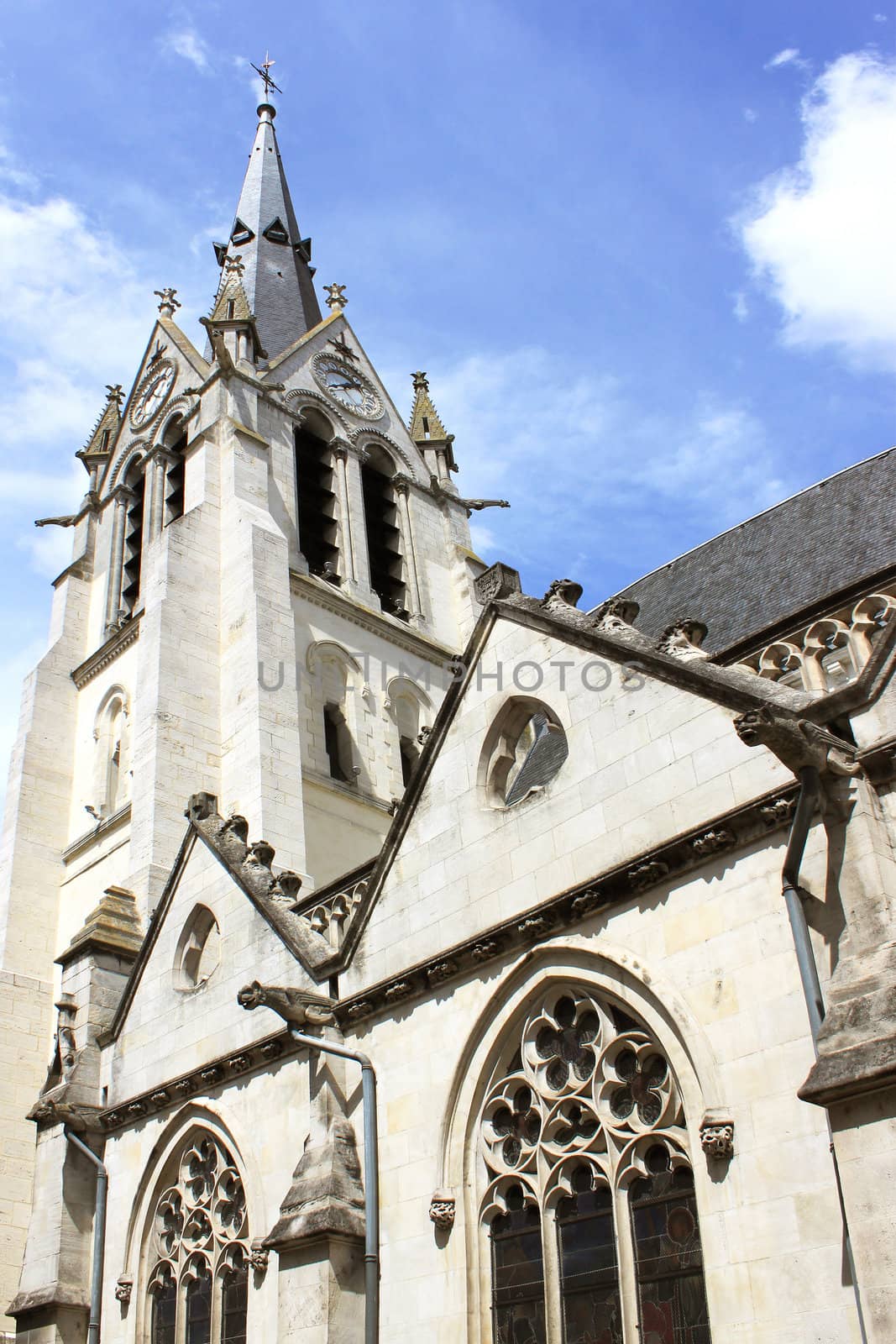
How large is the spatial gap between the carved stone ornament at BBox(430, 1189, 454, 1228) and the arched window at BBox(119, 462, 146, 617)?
62.5ft

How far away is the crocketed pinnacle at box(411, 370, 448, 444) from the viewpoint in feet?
104

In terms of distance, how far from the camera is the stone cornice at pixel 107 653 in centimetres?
2433

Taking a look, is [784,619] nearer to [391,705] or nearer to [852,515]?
[852,515]

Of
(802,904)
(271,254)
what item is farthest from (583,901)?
(271,254)

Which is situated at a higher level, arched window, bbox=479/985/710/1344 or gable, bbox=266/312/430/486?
gable, bbox=266/312/430/486

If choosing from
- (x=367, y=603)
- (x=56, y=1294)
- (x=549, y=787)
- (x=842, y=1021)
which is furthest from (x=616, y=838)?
(x=367, y=603)

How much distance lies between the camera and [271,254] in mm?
35969

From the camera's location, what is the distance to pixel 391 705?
24594 mm

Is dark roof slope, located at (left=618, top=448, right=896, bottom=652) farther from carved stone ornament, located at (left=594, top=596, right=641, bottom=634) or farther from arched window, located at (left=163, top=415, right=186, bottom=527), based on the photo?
arched window, located at (left=163, top=415, right=186, bottom=527)

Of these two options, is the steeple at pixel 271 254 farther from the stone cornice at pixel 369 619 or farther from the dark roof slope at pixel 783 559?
the dark roof slope at pixel 783 559

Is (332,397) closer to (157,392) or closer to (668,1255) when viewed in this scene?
(157,392)

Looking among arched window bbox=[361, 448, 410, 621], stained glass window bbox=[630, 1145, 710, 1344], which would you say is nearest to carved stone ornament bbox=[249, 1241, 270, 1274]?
stained glass window bbox=[630, 1145, 710, 1344]

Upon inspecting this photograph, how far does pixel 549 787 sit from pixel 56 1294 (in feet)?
21.9

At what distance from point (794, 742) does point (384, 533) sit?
2201 cm
